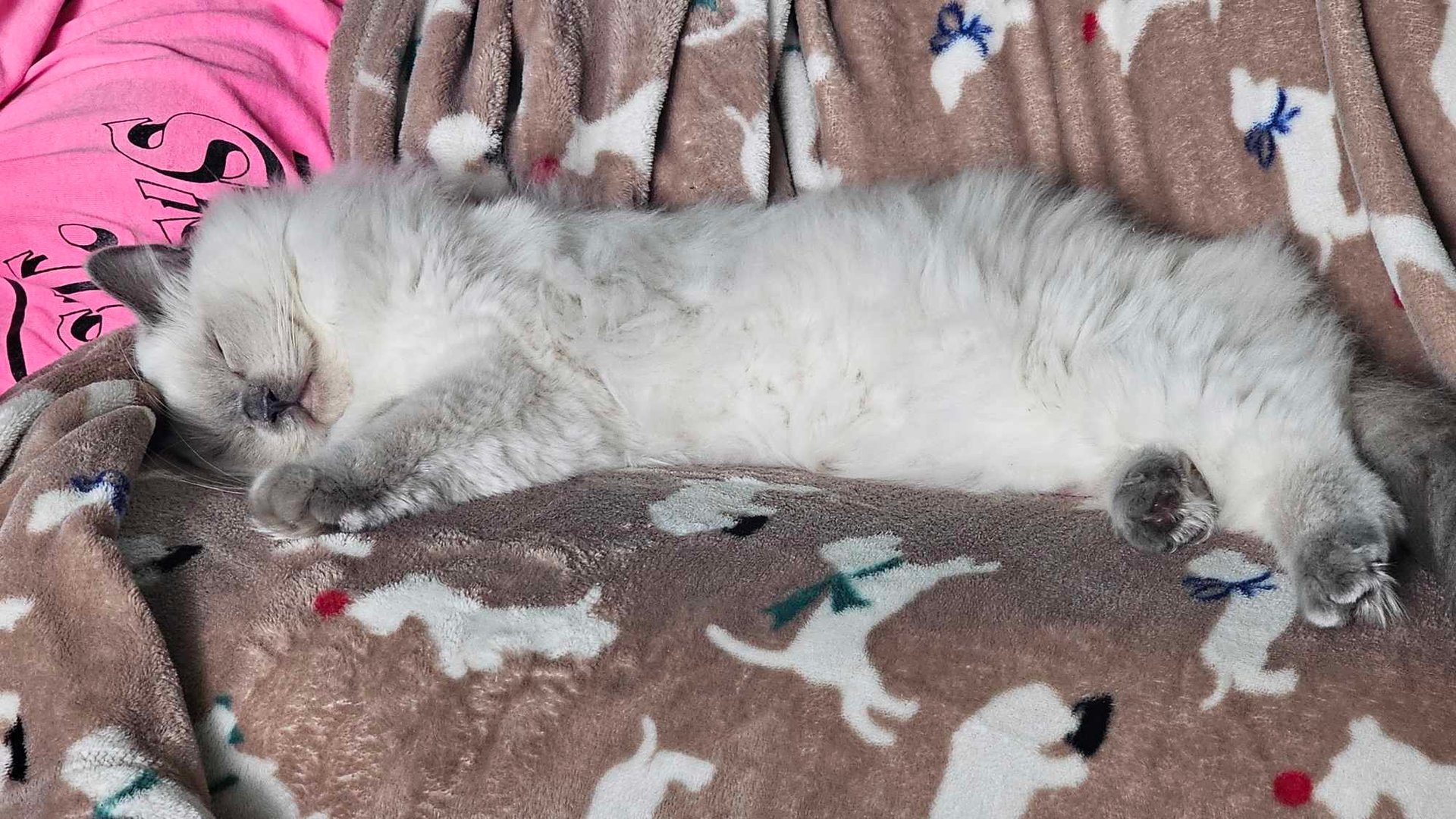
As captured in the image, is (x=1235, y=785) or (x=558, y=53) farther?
(x=558, y=53)

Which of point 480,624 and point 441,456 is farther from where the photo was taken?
point 441,456

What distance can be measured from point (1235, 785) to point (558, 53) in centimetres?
169

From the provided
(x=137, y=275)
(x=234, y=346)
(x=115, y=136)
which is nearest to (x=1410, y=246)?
(x=234, y=346)

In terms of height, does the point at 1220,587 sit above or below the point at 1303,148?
below

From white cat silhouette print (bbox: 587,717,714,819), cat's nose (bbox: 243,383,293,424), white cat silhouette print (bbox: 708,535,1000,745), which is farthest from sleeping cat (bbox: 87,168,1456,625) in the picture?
white cat silhouette print (bbox: 587,717,714,819)

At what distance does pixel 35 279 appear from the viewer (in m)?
2.14

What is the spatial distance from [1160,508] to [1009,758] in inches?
18.9

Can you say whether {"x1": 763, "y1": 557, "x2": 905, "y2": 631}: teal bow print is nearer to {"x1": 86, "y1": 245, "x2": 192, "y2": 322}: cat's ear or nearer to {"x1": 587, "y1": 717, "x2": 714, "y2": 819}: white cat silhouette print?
{"x1": 587, "y1": 717, "x2": 714, "y2": 819}: white cat silhouette print

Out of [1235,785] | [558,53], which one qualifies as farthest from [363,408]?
[1235,785]

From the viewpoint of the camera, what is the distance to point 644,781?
102cm

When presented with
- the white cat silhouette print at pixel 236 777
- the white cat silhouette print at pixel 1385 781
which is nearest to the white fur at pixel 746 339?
the white cat silhouette print at pixel 236 777

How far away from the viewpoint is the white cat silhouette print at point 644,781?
1002mm

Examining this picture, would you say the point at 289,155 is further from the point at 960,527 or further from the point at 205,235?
the point at 960,527

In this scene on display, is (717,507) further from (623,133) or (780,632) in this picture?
(623,133)
